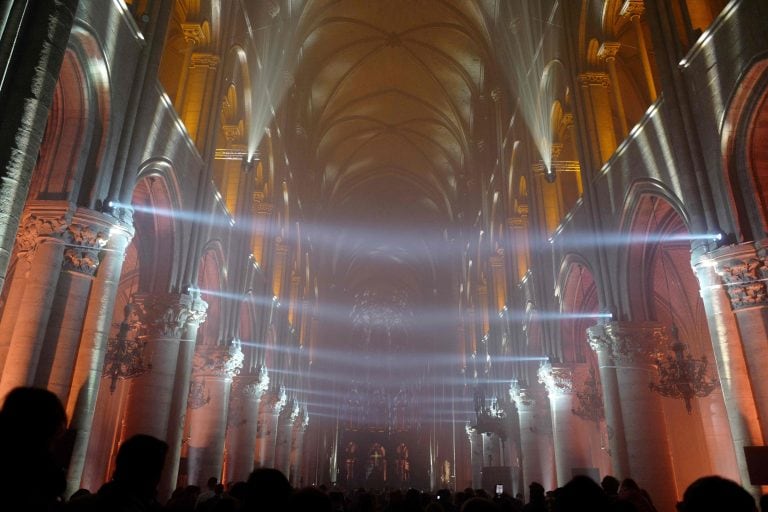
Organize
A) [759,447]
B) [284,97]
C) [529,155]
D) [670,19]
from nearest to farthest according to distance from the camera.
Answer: [759,447]
[670,19]
[529,155]
[284,97]

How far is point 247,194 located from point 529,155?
8.30 metres

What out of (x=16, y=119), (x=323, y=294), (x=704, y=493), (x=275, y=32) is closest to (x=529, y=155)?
(x=275, y=32)

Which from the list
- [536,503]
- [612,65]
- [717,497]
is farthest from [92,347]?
[612,65]

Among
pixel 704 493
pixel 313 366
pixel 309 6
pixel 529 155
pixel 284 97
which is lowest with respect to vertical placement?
pixel 704 493

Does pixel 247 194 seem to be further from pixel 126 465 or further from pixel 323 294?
pixel 323 294

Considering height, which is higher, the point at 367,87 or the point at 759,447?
the point at 367,87

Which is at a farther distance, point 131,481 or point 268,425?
point 268,425

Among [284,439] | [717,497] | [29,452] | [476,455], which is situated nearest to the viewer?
[29,452]

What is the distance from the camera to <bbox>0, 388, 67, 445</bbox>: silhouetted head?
190 centimetres

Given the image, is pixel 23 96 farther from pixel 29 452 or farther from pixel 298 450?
pixel 298 450

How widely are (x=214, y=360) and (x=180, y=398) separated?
3245 mm

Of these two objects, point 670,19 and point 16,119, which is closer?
point 16,119

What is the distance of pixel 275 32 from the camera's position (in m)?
19.5

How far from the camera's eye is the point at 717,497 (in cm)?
198
